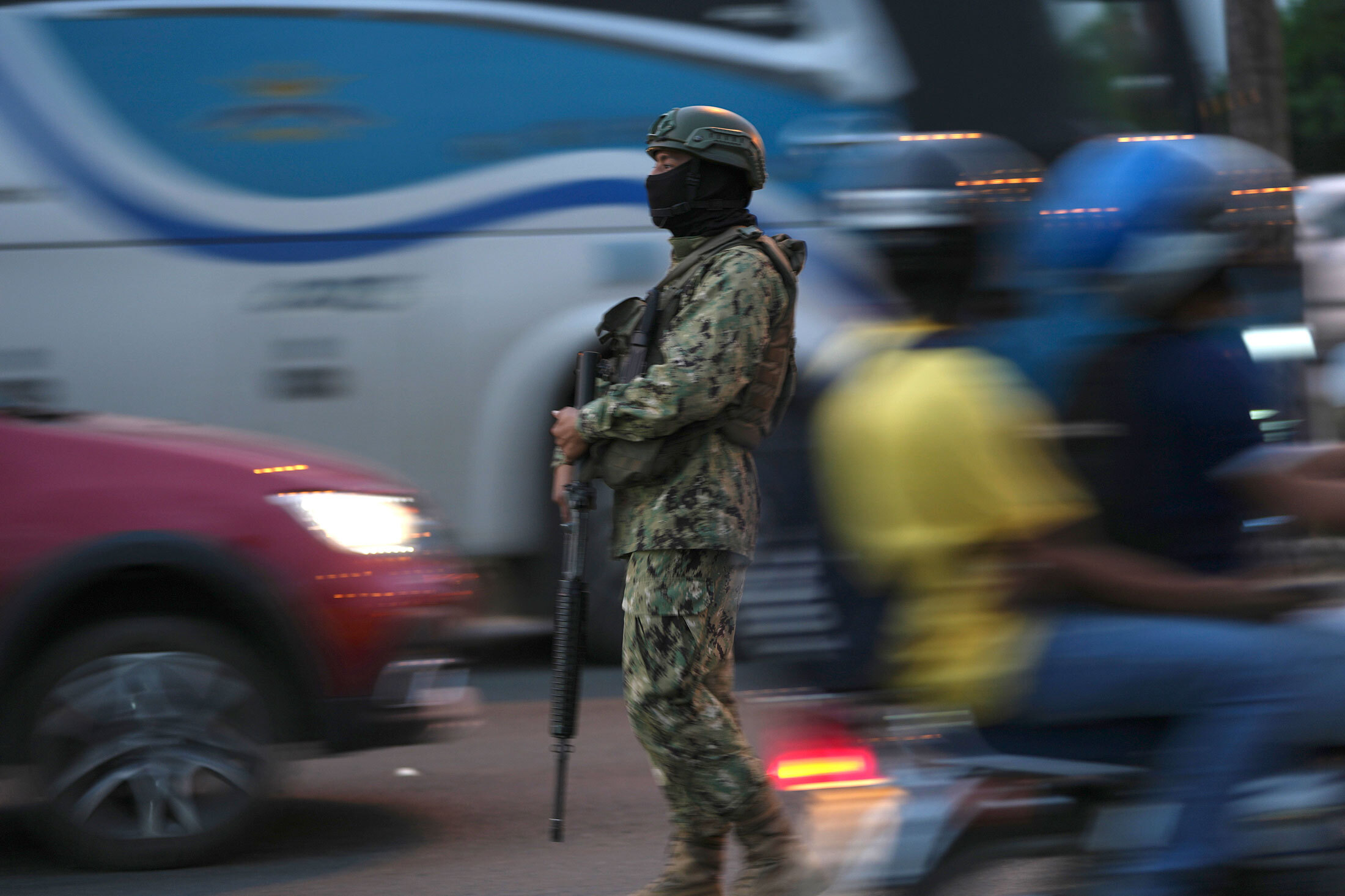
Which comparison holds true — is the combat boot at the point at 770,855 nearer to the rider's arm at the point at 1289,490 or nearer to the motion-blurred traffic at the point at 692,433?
the motion-blurred traffic at the point at 692,433

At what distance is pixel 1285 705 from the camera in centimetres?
233

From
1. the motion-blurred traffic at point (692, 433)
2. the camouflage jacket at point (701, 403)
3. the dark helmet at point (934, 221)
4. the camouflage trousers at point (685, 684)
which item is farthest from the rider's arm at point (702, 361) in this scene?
the dark helmet at point (934, 221)

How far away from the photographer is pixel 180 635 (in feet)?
13.9

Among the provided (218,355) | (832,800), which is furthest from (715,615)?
(218,355)

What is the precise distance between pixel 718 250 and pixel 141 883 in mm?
2259

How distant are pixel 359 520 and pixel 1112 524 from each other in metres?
2.50

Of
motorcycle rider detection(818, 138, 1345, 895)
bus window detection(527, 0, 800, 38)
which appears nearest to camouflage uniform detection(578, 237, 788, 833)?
motorcycle rider detection(818, 138, 1345, 895)

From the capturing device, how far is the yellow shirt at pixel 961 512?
243 centimetres

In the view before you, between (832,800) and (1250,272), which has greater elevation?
(1250,272)

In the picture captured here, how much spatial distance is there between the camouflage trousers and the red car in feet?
3.92

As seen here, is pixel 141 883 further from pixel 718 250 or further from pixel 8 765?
pixel 718 250

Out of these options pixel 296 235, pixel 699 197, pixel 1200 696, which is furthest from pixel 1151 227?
pixel 296 235

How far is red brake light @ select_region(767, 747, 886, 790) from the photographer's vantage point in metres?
2.54

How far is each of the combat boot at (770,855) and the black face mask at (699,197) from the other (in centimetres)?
124
